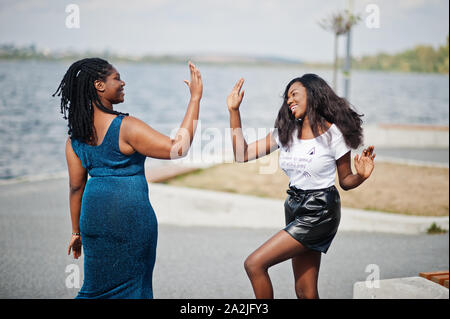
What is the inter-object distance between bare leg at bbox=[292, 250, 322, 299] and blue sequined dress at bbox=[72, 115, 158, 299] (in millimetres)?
1069

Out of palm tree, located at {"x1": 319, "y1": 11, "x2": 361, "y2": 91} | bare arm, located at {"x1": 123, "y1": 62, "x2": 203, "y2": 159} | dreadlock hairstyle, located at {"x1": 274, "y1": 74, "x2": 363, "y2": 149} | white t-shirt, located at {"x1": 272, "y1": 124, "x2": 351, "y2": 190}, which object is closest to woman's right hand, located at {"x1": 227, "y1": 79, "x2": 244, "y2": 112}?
dreadlock hairstyle, located at {"x1": 274, "y1": 74, "x2": 363, "y2": 149}

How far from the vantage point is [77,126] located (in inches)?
111

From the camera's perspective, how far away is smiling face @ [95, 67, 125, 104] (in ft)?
9.41

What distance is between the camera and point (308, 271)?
11.3ft

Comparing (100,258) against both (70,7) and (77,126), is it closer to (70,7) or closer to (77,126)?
(77,126)

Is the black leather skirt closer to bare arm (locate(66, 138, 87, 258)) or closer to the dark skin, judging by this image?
the dark skin

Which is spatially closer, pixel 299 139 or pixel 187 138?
pixel 187 138

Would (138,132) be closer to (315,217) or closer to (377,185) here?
(315,217)

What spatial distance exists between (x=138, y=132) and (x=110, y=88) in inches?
14.3

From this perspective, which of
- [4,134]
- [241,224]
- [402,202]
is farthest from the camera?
[4,134]

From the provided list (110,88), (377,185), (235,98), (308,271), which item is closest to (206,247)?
(308,271)
